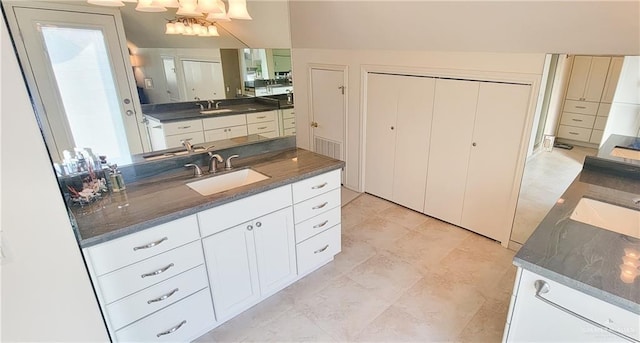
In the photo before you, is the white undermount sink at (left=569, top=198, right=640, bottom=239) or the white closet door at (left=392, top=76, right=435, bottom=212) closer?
the white undermount sink at (left=569, top=198, right=640, bottom=239)

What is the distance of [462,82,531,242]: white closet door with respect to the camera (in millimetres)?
2605

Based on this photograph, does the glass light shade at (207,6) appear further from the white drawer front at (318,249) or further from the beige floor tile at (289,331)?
the beige floor tile at (289,331)

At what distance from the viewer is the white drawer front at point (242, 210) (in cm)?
181

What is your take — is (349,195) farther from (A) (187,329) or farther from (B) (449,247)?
(A) (187,329)

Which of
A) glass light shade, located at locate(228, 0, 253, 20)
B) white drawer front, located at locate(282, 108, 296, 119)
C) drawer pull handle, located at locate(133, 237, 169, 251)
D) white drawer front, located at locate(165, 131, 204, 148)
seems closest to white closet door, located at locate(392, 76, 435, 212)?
white drawer front, located at locate(282, 108, 296, 119)

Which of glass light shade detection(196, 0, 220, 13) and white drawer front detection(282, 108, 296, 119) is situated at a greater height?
glass light shade detection(196, 0, 220, 13)

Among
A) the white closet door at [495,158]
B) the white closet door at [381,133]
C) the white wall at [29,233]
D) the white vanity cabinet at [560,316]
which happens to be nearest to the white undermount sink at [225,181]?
the white wall at [29,233]

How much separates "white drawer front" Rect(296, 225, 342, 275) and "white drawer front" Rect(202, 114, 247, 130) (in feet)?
3.46

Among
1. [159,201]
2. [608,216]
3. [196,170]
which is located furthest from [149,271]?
[608,216]

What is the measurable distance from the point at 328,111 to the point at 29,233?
3248 mm

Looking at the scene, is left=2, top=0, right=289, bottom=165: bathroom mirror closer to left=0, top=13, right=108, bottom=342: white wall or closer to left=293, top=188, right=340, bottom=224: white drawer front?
left=0, top=13, right=108, bottom=342: white wall

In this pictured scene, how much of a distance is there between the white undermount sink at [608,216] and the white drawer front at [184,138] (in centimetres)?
234

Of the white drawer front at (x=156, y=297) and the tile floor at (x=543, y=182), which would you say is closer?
the white drawer front at (x=156, y=297)

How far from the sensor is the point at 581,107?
241cm
